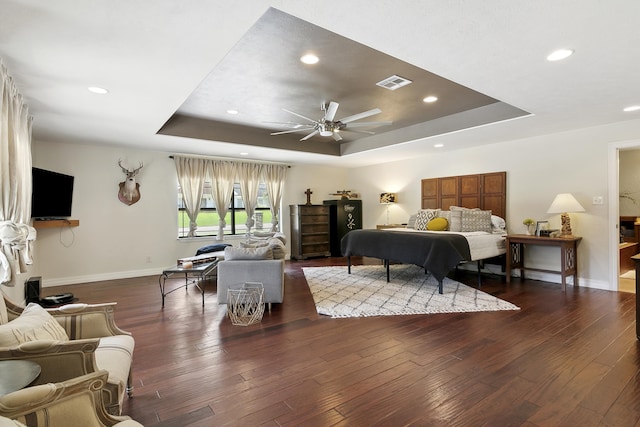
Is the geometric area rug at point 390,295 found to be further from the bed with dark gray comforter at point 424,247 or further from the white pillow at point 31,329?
the white pillow at point 31,329

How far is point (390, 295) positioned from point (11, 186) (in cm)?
407

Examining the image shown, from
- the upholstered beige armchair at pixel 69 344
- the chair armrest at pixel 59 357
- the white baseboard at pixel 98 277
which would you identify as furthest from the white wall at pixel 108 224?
the chair armrest at pixel 59 357

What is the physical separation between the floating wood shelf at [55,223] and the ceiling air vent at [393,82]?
16.8 feet

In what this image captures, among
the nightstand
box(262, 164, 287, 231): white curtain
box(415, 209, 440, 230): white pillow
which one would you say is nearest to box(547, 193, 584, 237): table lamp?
the nightstand

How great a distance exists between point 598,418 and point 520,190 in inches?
173

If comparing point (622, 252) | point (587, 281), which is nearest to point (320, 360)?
point (587, 281)

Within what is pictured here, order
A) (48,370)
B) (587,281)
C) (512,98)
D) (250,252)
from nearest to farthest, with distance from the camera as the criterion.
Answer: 1. (48,370)
2. (512,98)
3. (250,252)
4. (587,281)

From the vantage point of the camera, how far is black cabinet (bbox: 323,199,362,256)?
8039 mm

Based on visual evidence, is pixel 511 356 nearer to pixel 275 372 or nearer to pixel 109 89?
pixel 275 372

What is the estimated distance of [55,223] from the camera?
488cm

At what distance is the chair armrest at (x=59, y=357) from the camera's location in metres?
1.30

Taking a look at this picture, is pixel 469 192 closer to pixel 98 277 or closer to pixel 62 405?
pixel 62 405

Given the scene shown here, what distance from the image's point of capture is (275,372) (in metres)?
2.33

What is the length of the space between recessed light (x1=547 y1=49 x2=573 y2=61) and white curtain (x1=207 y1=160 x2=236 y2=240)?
581 centimetres
